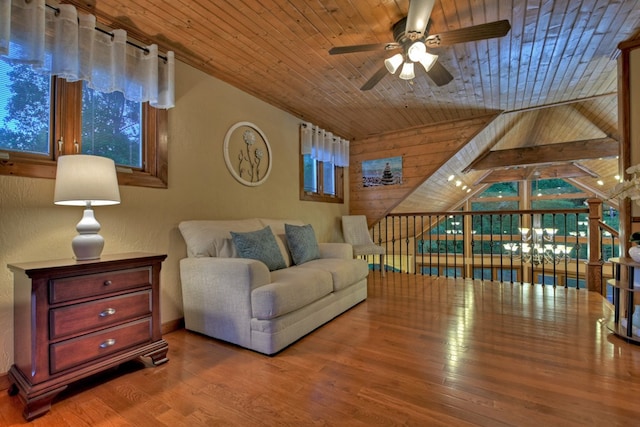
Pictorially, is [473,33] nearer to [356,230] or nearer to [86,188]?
[86,188]

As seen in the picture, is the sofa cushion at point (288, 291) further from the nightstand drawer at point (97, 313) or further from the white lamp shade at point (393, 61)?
the white lamp shade at point (393, 61)

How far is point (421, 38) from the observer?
188cm

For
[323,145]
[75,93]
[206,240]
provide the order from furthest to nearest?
[323,145]
[206,240]
[75,93]

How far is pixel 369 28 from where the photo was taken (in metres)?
2.10

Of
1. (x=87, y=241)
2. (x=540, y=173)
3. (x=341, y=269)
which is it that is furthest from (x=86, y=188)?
(x=540, y=173)

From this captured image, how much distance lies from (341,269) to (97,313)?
5.56 feet

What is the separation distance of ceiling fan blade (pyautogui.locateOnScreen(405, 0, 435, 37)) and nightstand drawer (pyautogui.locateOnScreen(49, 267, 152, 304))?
7.23ft

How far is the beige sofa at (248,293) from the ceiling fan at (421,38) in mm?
1629

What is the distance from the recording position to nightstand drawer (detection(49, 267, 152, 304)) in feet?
4.55

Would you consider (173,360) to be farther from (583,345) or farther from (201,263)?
(583,345)

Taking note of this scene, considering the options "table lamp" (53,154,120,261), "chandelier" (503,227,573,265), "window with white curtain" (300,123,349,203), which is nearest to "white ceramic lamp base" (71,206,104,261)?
"table lamp" (53,154,120,261)

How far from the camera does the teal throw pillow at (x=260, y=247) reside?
2.22 metres

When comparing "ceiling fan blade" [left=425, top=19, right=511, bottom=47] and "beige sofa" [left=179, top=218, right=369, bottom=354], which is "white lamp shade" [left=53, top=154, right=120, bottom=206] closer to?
"beige sofa" [left=179, top=218, right=369, bottom=354]

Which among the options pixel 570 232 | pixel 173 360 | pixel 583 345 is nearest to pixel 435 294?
pixel 583 345
